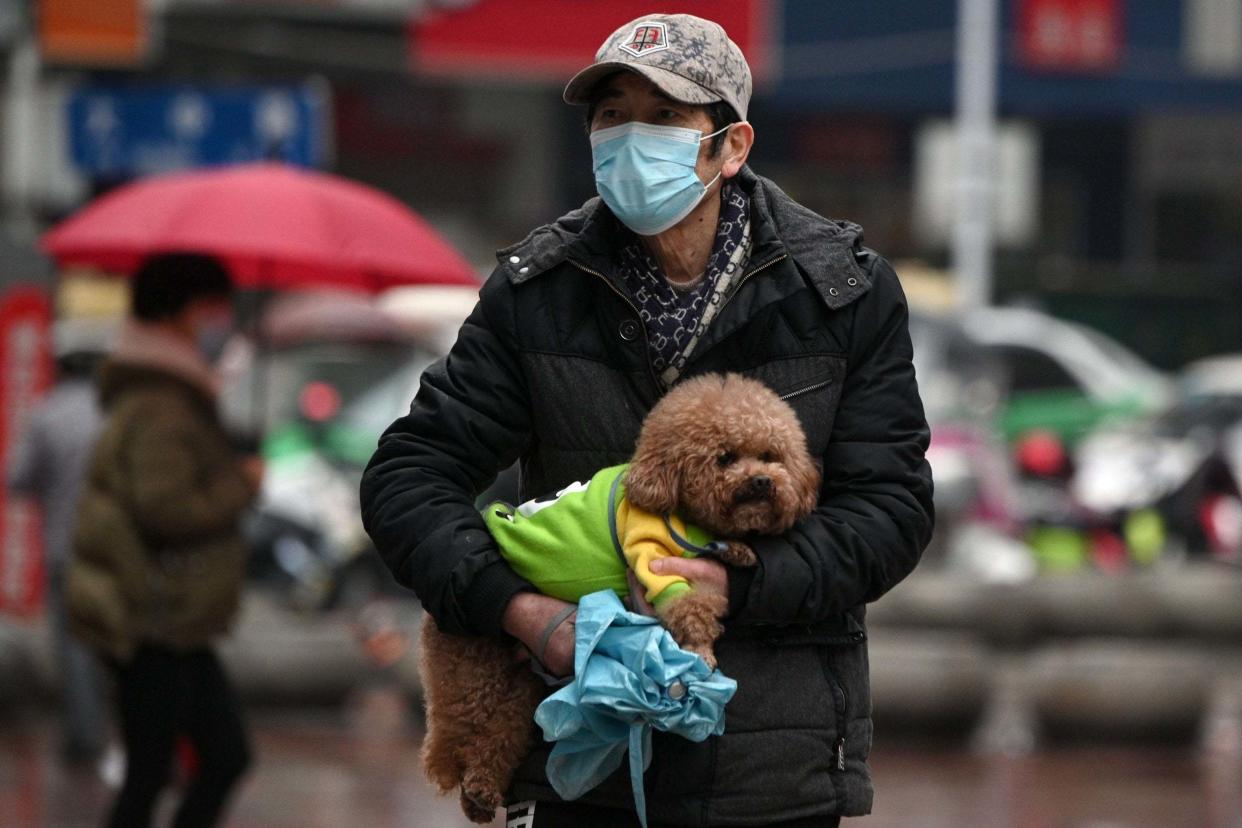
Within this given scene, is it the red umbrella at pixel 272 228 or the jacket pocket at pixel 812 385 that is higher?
the jacket pocket at pixel 812 385

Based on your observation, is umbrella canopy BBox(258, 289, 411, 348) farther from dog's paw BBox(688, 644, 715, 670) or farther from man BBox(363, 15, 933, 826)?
dog's paw BBox(688, 644, 715, 670)

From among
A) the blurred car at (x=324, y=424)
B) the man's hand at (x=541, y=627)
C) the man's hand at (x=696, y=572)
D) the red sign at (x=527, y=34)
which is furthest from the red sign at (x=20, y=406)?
the red sign at (x=527, y=34)

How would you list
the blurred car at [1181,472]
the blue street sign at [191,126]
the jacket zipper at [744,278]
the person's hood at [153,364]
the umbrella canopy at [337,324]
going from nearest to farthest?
the jacket zipper at [744,278]
the person's hood at [153,364]
the blue street sign at [191,126]
the blurred car at [1181,472]
the umbrella canopy at [337,324]

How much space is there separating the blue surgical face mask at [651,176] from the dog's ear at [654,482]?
38 cm

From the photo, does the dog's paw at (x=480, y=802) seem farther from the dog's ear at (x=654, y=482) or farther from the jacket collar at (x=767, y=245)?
the jacket collar at (x=767, y=245)

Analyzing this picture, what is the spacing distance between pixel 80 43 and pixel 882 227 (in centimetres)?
2395

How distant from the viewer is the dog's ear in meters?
3.17

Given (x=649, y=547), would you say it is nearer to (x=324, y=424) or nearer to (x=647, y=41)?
(x=647, y=41)

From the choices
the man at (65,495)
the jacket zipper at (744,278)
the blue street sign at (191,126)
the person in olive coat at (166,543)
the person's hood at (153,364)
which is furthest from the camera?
the blue street sign at (191,126)

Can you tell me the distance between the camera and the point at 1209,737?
36.0 ft

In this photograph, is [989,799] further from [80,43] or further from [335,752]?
[80,43]

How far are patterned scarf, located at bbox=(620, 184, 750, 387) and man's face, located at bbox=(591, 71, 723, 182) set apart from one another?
11 centimetres

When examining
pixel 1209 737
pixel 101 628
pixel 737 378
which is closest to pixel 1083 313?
pixel 1209 737

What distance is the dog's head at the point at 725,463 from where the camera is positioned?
10.4 ft
